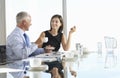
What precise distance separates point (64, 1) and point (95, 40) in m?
0.94

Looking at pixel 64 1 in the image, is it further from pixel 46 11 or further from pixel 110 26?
pixel 110 26

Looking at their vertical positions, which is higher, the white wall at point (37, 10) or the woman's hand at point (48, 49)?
the white wall at point (37, 10)

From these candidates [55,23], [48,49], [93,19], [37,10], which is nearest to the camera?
[48,49]

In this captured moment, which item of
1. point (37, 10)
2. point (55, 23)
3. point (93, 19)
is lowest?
point (55, 23)

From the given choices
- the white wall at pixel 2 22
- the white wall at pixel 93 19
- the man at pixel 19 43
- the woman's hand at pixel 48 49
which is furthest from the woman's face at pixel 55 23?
the white wall at pixel 93 19

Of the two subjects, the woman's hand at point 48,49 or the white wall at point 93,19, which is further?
the white wall at point 93,19

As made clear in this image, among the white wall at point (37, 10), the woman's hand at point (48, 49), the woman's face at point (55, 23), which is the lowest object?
the woman's hand at point (48, 49)

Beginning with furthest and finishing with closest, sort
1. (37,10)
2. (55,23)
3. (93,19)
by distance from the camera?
(93,19), (37,10), (55,23)

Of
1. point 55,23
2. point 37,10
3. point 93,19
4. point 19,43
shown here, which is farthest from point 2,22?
point 93,19

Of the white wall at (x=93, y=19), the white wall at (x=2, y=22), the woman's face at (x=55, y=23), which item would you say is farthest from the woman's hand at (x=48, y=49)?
the white wall at (x=93, y=19)

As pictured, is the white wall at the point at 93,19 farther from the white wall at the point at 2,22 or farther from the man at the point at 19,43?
the man at the point at 19,43

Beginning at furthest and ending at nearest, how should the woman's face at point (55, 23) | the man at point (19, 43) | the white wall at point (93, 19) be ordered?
the white wall at point (93, 19), the woman's face at point (55, 23), the man at point (19, 43)

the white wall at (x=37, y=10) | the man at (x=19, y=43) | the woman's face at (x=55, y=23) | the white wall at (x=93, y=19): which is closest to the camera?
the man at (x=19, y=43)

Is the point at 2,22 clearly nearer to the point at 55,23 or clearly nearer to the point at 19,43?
the point at 55,23
